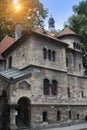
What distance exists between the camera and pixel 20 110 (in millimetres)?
22031

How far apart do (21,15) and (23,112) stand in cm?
1785

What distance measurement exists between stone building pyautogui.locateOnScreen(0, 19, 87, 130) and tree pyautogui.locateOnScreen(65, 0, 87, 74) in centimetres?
602

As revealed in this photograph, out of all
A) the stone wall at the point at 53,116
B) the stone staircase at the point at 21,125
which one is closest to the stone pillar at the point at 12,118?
the stone staircase at the point at 21,125

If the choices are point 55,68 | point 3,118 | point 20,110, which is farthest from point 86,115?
point 3,118

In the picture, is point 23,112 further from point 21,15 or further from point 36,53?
point 21,15

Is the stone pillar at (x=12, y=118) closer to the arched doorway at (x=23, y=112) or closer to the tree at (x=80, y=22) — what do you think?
the arched doorway at (x=23, y=112)

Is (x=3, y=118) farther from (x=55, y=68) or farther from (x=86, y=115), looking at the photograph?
(x=86, y=115)

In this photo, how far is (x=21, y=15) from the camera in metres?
34.9

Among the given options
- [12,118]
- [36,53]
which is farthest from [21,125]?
[36,53]

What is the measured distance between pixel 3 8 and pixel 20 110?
14.0m

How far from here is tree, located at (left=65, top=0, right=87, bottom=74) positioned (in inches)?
1324

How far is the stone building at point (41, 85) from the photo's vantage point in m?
20.7

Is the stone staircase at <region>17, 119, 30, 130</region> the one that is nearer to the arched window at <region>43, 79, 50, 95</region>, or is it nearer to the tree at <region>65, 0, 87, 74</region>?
the arched window at <region>43, 79, 50, 95</region>

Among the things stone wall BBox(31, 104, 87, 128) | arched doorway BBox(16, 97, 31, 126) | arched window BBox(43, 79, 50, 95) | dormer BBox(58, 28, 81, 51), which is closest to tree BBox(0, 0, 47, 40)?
dormer BBox(58, 28, 81, 51)
